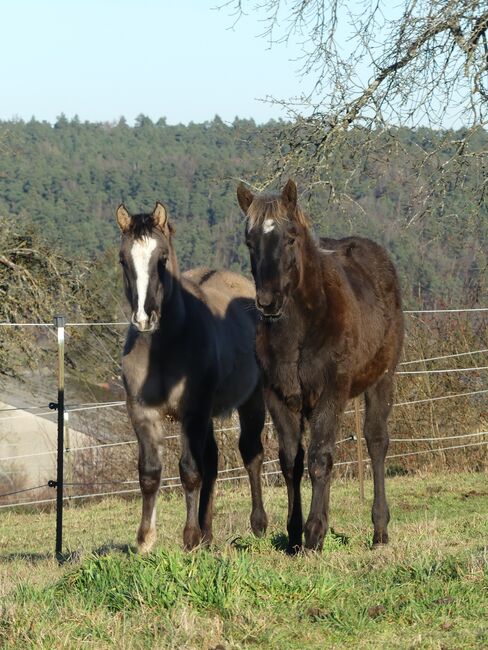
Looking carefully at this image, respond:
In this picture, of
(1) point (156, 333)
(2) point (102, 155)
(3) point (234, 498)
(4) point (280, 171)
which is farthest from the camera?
(2) point (102, 155)

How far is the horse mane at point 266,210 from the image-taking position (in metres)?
6.09

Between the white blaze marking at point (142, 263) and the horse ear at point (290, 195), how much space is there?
1.07 metres

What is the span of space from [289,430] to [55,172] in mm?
82241

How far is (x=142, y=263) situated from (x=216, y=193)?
207 feet

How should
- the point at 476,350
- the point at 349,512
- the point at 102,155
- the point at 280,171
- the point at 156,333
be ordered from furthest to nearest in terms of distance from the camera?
the point at 102,155 → the point at 476,350 → the point at 280,171 → the point at 349,512 → the point at 156,333

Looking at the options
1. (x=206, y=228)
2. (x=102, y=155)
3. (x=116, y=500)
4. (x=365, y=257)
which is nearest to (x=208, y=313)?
(x=365, y=257)

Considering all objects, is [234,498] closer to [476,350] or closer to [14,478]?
[476,350]

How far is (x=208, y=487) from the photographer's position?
7910mm

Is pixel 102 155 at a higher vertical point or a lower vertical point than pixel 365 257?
higher

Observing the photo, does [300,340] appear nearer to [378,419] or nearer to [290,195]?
[290,195]

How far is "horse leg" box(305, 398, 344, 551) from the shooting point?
610 centimetres

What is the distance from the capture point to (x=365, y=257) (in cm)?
770

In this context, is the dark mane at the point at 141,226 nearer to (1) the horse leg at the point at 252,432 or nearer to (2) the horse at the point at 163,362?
(2) the horse at the point at 163,362

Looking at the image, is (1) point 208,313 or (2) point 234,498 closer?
(1) point 208,313
